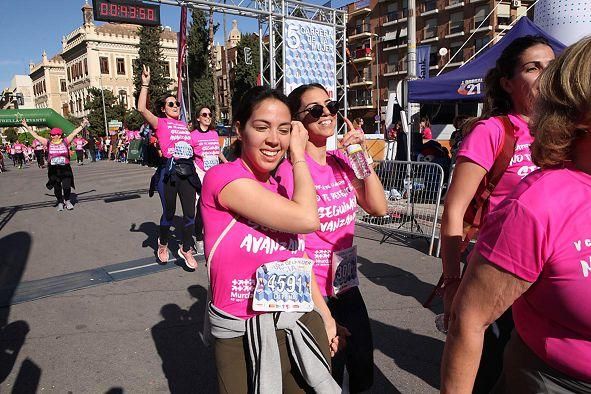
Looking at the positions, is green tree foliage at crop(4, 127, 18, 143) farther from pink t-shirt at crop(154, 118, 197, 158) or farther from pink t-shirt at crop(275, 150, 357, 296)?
pink t-shirt at crop(275, 150, 357, 296)

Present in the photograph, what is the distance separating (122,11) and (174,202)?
345 inches

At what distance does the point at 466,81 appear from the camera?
7.93 meters

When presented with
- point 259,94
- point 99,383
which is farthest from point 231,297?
point 99,383

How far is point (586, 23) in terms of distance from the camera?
673 centimetres

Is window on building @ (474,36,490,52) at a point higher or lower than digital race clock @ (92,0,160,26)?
higher

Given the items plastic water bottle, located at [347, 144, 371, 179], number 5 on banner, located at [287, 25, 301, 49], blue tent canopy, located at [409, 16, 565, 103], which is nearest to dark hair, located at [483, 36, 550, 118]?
plastic water bottle, located at [347, 144, 371, 179]

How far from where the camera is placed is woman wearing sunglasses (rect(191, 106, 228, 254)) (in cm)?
649

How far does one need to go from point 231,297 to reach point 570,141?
1.27m

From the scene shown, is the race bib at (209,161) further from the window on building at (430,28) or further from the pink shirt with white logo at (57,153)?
the window on building at (430,28)

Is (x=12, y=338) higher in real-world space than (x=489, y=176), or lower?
lower

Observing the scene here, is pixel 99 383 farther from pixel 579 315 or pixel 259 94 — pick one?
pixel 579 315

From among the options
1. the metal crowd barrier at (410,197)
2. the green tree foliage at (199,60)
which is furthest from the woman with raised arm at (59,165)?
the green tree foliage at (199,60)

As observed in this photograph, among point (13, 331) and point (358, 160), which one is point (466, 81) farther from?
point (13, 331)

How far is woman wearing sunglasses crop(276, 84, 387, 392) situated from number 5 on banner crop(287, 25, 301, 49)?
13.5m
